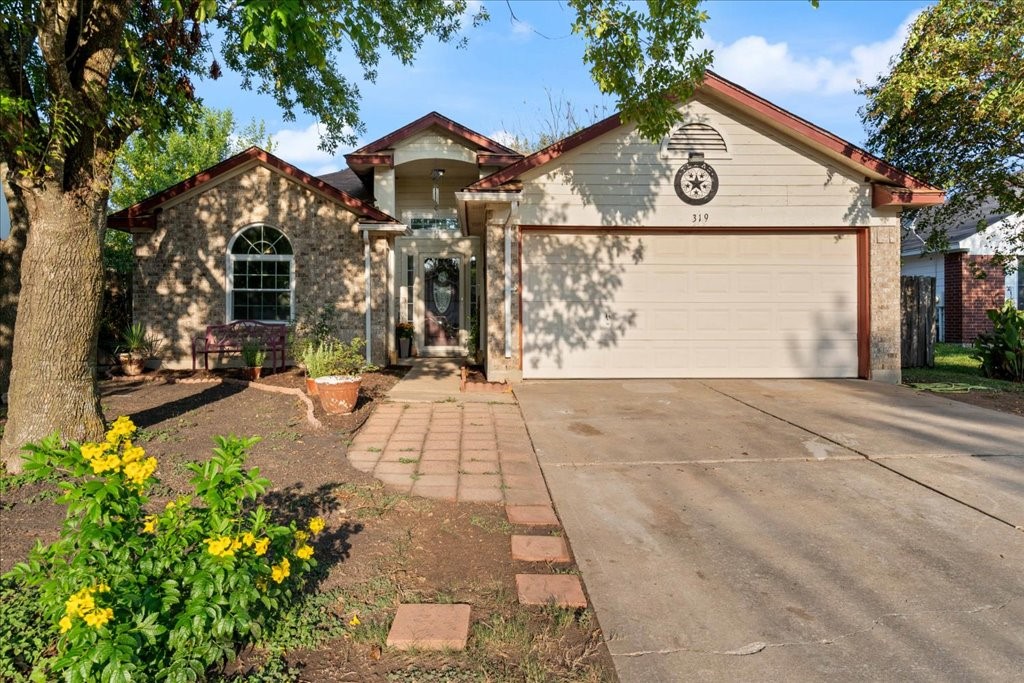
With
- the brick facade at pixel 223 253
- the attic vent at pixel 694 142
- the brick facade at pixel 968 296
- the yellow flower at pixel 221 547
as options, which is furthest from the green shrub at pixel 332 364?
the brick facade at pixel 968 296

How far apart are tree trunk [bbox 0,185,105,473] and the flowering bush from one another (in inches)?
134

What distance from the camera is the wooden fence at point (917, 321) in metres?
11.7

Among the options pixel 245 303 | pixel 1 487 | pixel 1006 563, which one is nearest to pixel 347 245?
pixel 245 303

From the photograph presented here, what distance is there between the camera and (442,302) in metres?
13.7

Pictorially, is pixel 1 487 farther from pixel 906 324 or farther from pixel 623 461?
pixel 906 324

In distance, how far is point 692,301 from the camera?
32.4 feet

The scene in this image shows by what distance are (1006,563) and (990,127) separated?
31.3 feet

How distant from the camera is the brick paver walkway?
447 cm

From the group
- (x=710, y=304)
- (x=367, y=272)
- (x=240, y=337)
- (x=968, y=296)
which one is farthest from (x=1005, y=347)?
(x=240, y=337)

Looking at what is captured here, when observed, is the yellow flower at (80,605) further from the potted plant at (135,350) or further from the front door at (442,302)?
the front door at (442,302)

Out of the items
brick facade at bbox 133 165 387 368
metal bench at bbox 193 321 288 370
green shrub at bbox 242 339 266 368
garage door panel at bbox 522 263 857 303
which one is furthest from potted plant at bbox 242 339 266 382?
garage door panel at bbox 522 263 857 303

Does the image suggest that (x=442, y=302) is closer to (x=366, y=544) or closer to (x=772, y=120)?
(x=772, y=120)

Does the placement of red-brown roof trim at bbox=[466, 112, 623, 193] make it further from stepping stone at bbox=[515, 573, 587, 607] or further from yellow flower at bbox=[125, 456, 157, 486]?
yellow flower at bbox=[125, 456, 157, 486]

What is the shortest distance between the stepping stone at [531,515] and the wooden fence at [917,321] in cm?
1055
